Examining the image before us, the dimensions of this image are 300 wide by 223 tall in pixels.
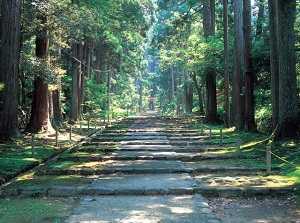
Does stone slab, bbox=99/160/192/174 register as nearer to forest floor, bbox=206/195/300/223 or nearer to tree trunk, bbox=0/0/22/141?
forest floor, bbox=206/195/300/223

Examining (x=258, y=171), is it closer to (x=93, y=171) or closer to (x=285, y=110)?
(x=285, y=110)

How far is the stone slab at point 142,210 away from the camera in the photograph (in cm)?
540

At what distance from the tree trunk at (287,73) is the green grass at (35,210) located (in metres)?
7.97

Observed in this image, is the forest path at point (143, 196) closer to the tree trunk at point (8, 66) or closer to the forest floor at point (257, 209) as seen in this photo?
the forest floor at point (257, 209)

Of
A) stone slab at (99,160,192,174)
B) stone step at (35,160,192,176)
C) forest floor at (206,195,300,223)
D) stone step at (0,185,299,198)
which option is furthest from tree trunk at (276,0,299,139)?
forest floor at (206,195,300,223)

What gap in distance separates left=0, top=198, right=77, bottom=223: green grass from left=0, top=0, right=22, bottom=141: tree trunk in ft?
23.2

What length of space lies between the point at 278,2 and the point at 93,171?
324 inches

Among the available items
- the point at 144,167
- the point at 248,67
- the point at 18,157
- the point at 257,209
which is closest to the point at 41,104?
the point at 18,157

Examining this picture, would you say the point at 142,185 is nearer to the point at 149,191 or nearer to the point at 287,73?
the point at 149,191

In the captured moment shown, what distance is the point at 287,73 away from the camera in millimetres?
11562

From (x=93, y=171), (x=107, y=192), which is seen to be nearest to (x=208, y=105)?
(x=93, y=171)

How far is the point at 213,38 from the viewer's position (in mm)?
22094

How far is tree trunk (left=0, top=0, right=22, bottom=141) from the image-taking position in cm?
1305

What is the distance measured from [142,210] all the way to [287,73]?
792 cm
